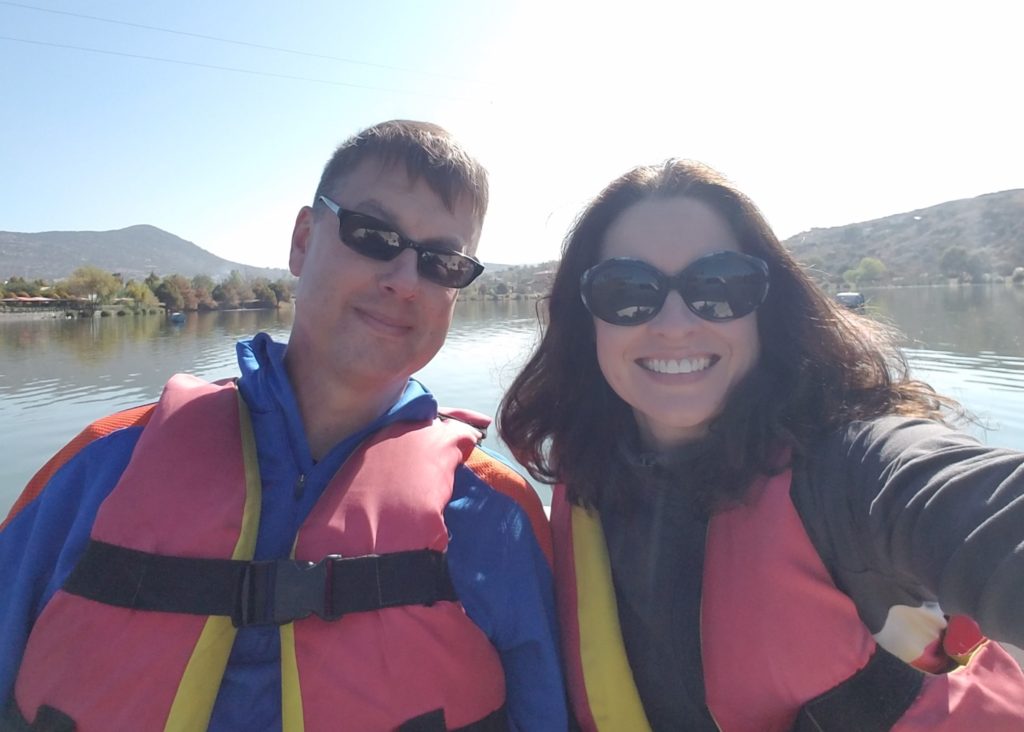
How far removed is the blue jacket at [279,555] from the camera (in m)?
1.38

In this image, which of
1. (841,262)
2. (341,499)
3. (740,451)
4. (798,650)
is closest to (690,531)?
(740,451)

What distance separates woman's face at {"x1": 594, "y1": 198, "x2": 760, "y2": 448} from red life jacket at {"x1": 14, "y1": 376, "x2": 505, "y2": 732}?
0.65m

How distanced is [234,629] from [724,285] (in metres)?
1.55

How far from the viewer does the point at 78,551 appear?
1456 mm

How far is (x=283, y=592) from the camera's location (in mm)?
1375

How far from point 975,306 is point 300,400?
116 ft

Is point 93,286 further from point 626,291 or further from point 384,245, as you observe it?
point 626,291

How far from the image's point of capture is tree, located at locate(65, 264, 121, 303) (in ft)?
149

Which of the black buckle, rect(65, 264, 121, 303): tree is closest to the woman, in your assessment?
the black buckle

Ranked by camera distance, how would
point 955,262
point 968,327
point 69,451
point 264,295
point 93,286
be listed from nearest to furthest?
point 69,451
point 968,327
point 93,286
point 955,262
point 264,295

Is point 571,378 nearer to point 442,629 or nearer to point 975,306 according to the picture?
point 442,629

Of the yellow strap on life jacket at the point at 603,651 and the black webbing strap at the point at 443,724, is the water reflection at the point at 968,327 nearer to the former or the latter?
the yellow strap on life jacket at the point at 603,651

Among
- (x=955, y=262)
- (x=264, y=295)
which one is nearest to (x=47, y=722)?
(x=264, y=295)

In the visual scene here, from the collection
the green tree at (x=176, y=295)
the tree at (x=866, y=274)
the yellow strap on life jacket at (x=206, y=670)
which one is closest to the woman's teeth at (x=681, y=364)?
the yellow strap on life jacket at (x=206, y=670)
